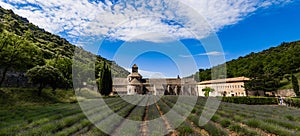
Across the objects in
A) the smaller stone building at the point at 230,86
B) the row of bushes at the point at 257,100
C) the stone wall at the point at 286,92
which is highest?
the smaller stone building at the point at 230,86

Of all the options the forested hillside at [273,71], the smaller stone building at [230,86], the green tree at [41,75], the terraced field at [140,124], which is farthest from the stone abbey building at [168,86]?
the terraced field at [140,124]

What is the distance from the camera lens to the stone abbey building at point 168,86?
261ft

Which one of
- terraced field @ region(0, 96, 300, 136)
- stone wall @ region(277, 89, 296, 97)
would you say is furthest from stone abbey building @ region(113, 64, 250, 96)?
terraced field @ region(0, 96, 300, 136)

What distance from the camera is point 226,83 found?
8175 centimetres

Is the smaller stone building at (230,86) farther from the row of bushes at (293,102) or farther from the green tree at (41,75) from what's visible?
the green tree at (41,75)

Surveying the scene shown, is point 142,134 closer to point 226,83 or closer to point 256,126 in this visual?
point 256,126

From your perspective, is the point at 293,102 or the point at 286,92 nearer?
the point at 293,102

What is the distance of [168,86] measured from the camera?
3949 inches

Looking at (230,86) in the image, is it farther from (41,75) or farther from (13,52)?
(13,52)

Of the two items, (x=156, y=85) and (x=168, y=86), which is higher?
(x=156, y=85)

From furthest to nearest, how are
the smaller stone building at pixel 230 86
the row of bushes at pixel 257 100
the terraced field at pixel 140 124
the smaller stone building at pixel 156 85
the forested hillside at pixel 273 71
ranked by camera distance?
the smaller stone building at pixel 156 85
the smaller stone building at pixel 230 86
the forested hillside at pixel 273 71
the row of bushes at pixel 257 100
the terraced field at pixel 140 124

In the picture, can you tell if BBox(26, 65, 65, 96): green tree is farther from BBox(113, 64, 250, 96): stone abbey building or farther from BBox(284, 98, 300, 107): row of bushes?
BBox(113, 64, 250, 96): stone abbey building

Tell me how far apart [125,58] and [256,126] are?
1373 cm

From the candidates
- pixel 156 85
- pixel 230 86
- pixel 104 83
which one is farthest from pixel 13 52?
pixel 230 86
